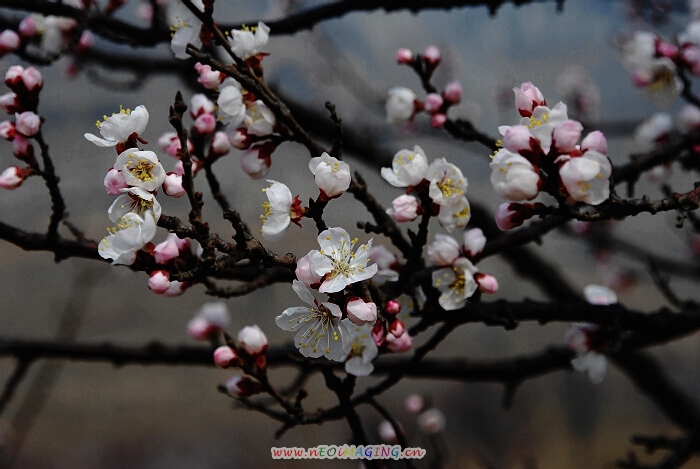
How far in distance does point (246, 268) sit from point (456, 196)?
1.13 ft

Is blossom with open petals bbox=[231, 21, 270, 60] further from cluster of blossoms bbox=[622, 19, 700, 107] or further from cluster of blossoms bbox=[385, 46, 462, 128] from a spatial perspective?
cluster of blossoms bbox=[622, 19, 700, 107]

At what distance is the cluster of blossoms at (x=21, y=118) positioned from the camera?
85 cm

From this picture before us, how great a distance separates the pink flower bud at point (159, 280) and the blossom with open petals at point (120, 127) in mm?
156

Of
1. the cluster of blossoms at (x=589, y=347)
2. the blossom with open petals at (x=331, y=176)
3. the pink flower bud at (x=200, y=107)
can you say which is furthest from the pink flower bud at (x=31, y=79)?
the cluster of blossoms at (x=589, y=347)

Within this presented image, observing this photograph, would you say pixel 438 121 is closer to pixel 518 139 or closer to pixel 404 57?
pixel 404 57

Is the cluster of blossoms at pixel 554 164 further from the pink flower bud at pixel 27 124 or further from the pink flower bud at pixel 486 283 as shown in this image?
the pink flower bud at pixel 27 124

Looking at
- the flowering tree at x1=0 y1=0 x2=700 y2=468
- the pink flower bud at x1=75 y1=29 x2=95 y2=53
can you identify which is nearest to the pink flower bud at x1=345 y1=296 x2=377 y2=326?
the flowering tree at x1=0 y1=0 x2=700 y2=468

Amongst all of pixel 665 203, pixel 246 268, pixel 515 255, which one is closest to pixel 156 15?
pixel 246 268

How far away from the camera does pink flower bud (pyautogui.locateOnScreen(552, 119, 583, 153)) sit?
0.61 m

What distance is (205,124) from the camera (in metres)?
0.88

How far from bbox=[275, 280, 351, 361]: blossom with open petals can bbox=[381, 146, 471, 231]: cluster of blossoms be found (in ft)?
0.57

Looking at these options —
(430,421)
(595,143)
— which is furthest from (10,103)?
(430,421)

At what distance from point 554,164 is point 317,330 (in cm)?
33

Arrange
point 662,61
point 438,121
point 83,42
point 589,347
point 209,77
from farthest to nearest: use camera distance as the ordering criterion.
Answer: point 83,42, point 662,61, point 438,121, point 589,347, point 209,77
